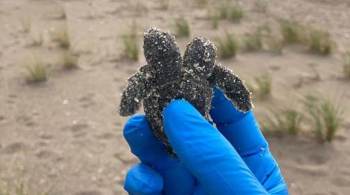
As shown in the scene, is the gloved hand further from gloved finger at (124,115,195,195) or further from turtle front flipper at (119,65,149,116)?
turtle front flipper at (119,65,149,116)

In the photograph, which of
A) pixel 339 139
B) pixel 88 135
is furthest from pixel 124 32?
pixel 339 139

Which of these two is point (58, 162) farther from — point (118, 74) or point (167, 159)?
point (167, 159)

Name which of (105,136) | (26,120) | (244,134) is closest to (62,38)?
(26,120)

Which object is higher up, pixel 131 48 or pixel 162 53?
pixel 162 53

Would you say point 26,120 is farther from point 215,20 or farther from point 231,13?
point 231,13

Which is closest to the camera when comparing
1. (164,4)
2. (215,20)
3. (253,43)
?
(253,43)

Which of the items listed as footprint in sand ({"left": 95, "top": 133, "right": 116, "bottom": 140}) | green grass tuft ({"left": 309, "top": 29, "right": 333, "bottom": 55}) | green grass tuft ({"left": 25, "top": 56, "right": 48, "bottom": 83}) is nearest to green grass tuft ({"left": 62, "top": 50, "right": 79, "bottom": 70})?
green grass tuft ({"left": 25, "top": 56, "right": 48, "bottom": 83})

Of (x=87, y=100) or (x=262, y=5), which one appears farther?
(x=262, y=5)
